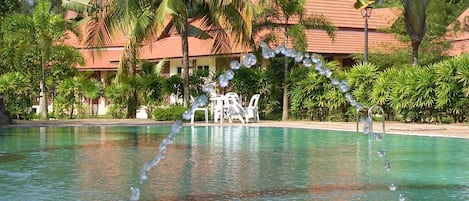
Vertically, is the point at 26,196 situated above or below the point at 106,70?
below

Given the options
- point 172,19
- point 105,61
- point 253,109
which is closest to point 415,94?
point 253,109

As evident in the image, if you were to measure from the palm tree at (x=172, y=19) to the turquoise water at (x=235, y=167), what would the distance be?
20.3 ft

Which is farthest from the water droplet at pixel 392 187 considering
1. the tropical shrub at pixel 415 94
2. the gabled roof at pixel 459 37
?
the gabled roof at pixel 459 37

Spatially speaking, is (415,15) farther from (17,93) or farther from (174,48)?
(174,48)

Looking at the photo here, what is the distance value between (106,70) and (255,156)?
2763 cm

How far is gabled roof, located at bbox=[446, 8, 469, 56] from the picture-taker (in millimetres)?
32375

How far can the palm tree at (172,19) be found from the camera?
2352cm

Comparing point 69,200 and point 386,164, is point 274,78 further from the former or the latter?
point 69,200

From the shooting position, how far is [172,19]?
25.4 metres

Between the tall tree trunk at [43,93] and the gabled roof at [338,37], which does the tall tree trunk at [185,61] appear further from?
the gabled roof at [338,37]

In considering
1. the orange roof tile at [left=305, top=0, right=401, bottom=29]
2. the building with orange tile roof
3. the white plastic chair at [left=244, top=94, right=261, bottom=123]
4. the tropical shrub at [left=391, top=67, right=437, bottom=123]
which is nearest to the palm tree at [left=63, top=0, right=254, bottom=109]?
the white plastic chair at [left=244, top=94, right=261, bottom=123]

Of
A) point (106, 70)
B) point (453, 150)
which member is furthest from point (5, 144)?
point (106, 70)

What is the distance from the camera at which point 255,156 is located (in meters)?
12.9

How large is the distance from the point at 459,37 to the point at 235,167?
25.3 metres
